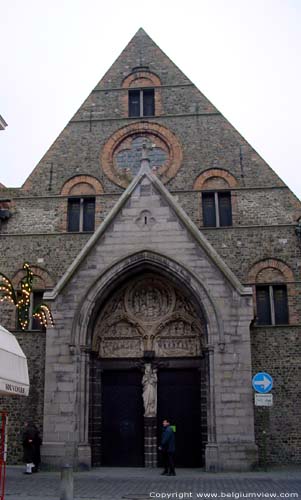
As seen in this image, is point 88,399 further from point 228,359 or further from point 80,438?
point 228,359

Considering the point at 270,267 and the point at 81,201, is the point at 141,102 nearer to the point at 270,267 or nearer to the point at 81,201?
the point at 81,201

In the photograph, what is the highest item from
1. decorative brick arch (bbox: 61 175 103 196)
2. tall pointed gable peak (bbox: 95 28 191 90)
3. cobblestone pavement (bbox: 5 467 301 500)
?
tall pointed gable peak (bbox: 95 28 191 90)

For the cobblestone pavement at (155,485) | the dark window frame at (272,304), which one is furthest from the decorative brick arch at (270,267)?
the cobblestone pavement at (155,485)

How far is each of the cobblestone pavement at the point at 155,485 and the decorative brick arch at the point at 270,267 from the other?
583 centimetres

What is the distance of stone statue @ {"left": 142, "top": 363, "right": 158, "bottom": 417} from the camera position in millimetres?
17250

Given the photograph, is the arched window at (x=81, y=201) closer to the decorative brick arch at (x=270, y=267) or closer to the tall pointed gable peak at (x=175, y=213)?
the tall pointed gable peak at (x=175, y=213)

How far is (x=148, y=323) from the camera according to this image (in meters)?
18.4

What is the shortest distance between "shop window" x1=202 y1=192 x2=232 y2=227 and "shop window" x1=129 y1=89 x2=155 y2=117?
13.4 feet

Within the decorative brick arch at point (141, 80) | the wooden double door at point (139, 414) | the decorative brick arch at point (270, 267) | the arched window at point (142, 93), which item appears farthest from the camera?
the decorative brick arch at point (141, 80)

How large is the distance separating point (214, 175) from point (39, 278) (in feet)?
22.9

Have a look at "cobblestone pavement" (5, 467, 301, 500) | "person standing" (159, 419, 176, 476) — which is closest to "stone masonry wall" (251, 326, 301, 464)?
"cobblestone pavement" (5, 467, 301, 500)

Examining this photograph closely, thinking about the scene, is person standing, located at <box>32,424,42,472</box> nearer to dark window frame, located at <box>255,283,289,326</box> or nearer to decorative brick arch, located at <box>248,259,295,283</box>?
dark window frame, located at <box>255,283,289,326</box>

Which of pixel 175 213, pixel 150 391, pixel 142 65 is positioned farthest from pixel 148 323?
pixel 142 65

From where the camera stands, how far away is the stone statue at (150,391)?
1725 centimetres
